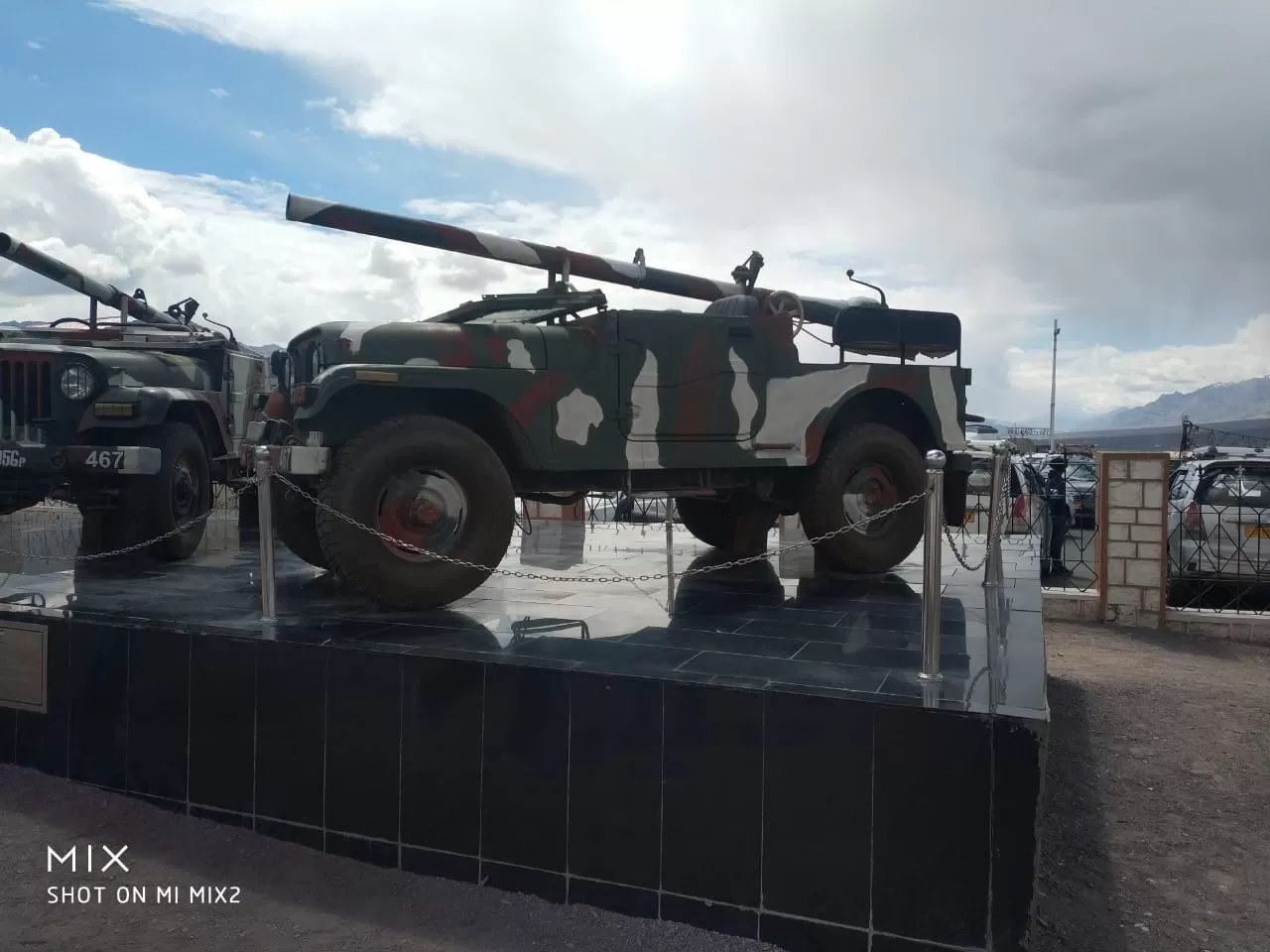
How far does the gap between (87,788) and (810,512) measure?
3858mm

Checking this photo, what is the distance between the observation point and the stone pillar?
30.0 feet

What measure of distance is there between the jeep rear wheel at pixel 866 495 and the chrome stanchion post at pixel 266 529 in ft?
9.78

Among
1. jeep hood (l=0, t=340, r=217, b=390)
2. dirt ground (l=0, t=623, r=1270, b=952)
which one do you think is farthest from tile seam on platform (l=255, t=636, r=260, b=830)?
jeep hood (l=0, t=340, r=217, b=390)

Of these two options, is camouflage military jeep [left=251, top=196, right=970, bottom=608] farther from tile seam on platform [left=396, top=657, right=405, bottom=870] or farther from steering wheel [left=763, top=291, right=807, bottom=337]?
tile seam on platform [left=396, top=657, right=405, bottom=870]

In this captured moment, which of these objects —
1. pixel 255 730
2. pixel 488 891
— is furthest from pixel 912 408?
pixel 255 730

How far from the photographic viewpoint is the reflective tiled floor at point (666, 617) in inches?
148

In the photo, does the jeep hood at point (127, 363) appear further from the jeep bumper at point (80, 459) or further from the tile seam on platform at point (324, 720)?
the tile seam on platform at point (324, 720)

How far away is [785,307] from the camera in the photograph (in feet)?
19.6

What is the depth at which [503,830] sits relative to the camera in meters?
3.77

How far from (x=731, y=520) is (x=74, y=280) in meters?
6.63

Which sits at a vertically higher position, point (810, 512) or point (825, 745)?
point (810, 512)

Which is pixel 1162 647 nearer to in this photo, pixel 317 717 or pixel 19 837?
pixel 317 717

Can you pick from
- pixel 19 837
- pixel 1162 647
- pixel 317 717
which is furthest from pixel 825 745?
pixel 1162 647

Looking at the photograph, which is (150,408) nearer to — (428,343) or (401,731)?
(428,343)
